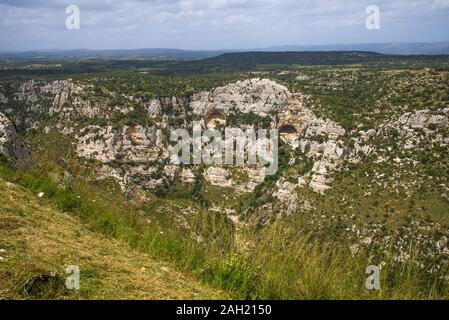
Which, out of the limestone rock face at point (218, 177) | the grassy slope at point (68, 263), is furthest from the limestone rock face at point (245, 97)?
the grassy slope at point (68, 263)

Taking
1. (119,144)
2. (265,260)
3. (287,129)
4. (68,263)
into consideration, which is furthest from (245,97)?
(68,263)

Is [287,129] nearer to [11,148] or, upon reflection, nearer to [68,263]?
[11,148]

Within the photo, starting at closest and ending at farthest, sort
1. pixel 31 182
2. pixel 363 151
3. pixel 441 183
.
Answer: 1. pixel 31 182
2. pixel 441 183
3. pixel 363 151

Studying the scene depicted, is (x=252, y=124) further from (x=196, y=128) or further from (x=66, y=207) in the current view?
(x=66, y=207)

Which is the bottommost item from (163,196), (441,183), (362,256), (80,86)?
(163,196)

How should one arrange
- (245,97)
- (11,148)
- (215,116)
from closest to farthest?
(11,148)
(245,97)
(215,116)

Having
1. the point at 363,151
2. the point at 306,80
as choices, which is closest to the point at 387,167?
the point at 363,151
